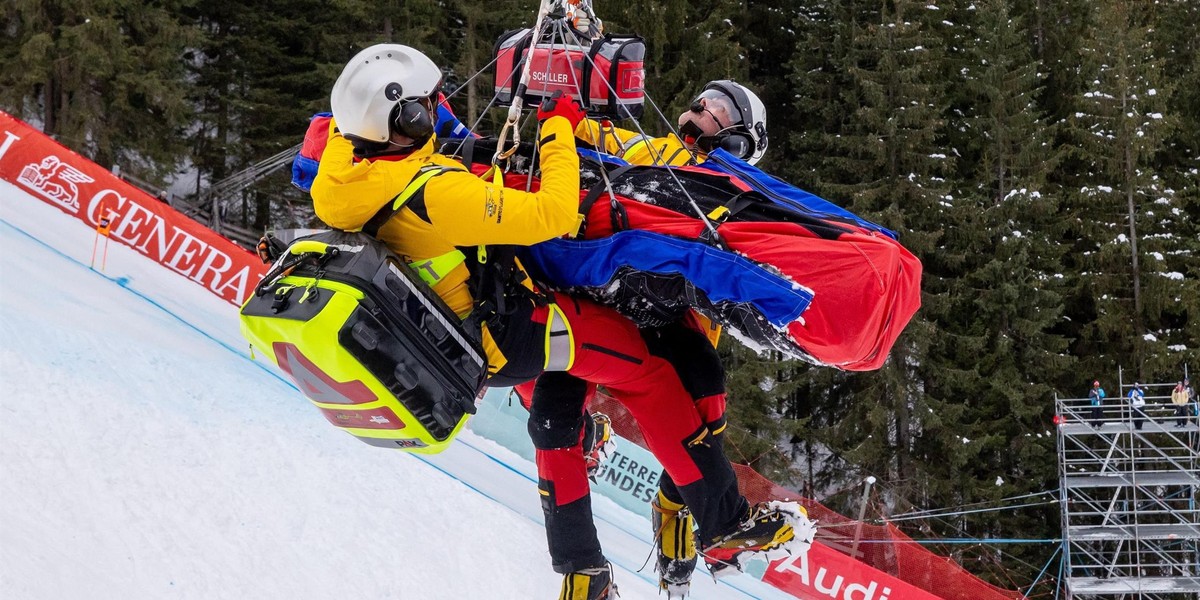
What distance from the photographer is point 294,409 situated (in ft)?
27.7

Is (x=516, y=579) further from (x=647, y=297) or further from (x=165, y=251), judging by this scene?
(x=165, y=251)

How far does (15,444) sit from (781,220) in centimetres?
543

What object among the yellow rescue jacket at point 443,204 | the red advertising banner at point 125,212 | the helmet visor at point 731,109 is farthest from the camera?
the red advertising banner at point 125,212

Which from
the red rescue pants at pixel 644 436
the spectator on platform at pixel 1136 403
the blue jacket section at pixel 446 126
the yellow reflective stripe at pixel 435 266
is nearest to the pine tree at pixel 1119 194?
the spectator on platform at pixel 1136 403

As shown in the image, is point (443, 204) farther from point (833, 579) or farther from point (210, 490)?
point (833, 579)

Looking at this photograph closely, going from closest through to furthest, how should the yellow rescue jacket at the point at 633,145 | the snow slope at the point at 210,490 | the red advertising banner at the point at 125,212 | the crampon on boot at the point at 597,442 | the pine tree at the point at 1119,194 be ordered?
the yellow rescue jacket at the point at 633,145, the crampon on boot at the point at 597,442, the snow slope at the point at 210,490, the red advertising banner at the point at 125,212, the pine tree at the point at 1119,194

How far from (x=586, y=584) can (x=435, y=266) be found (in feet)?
4.07

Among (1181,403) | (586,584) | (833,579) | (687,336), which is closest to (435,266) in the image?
(687,336)

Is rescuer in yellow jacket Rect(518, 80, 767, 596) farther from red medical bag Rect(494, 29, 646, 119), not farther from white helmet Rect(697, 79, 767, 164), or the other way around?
red medical bag Rect(494, 29, 646, 119)

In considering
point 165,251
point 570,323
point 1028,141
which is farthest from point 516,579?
point 1028,141

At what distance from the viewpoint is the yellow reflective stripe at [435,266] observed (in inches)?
111

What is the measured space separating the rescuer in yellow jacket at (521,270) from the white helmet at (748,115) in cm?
81

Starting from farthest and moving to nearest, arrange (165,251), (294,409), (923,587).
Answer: (165,251) < (923,587) < (294,409)

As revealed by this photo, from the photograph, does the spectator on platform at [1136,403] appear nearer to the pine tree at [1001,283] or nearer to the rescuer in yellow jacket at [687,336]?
the pine tree at [1001,283]
